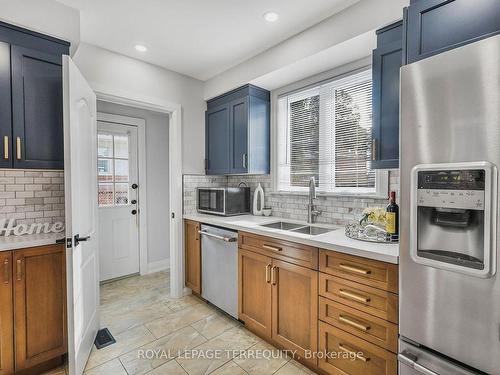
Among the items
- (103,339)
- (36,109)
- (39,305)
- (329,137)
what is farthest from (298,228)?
(36,109)

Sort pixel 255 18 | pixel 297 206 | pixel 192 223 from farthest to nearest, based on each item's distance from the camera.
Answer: pixel 192 223 < pixel 297 206 < pixel 255 18

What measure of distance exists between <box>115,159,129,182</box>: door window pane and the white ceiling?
1.47 metres

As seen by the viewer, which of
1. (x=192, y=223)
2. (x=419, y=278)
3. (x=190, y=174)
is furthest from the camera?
(x=190, y=174)

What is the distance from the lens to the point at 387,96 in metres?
1.65

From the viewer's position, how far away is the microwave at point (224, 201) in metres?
2.79

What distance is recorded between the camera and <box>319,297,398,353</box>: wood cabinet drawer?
53.8 inches

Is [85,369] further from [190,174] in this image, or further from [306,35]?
[306,35]

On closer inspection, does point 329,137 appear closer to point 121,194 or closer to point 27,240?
point 27,240

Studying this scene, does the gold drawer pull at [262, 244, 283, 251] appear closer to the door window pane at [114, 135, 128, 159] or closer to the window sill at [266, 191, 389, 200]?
the window sill at [266, 191, 389, 200]

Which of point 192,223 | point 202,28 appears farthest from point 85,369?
point 202,28

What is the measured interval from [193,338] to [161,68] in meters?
2.69

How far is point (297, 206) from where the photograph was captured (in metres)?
2.68

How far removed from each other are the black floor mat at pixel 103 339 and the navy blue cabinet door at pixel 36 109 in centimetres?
144

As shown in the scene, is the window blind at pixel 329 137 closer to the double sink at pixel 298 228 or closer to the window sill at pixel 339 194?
the window sill at pixel 339 194
